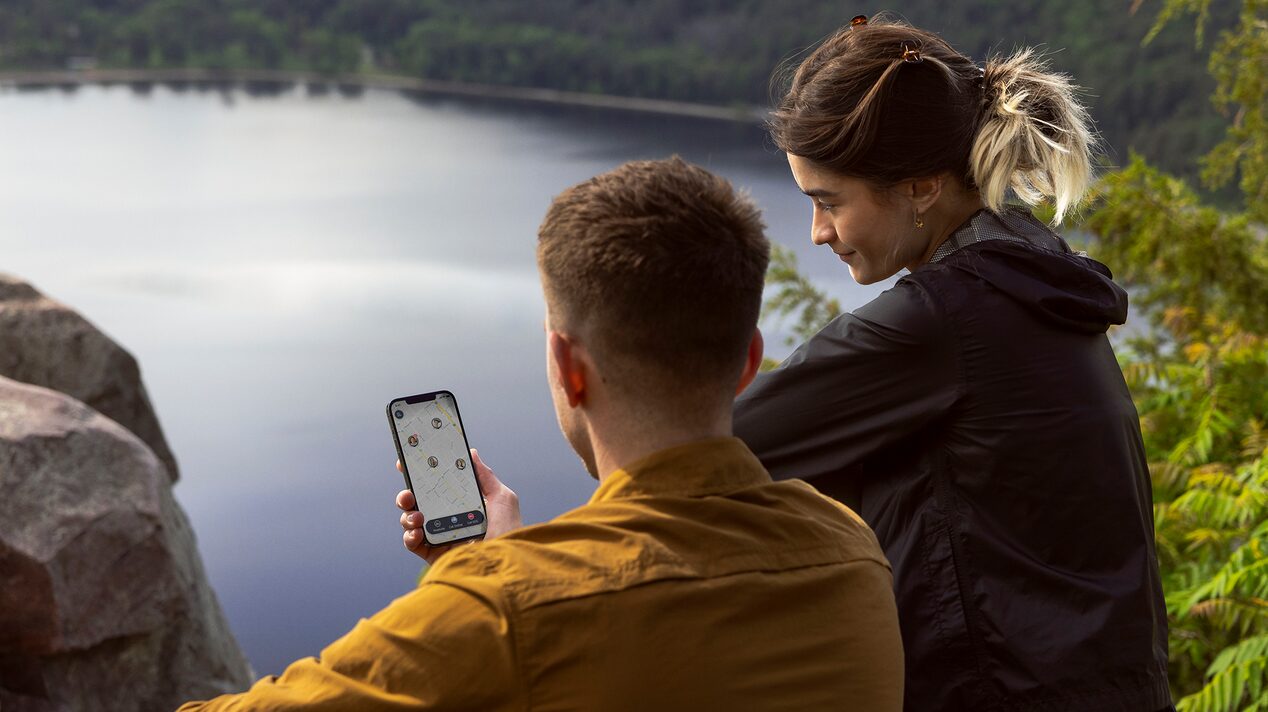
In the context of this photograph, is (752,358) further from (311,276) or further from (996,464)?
(311,276)

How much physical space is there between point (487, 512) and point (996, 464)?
0.71m

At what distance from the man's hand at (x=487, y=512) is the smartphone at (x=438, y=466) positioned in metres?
0.01

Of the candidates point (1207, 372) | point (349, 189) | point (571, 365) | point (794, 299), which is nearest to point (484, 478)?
point (571, 365)

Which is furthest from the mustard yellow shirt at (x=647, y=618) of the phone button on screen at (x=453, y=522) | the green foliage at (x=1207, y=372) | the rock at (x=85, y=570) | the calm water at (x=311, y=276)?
the calm water at (x=311, y=276)

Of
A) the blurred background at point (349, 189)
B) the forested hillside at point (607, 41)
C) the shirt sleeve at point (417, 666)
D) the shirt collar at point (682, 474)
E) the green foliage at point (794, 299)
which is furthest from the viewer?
the forested hillside at point (607, 41)

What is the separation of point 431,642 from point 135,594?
12.8 ft

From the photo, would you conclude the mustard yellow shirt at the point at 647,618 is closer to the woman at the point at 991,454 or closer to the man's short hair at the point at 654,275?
the man's short hair at the point at 654,275

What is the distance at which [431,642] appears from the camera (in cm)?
109

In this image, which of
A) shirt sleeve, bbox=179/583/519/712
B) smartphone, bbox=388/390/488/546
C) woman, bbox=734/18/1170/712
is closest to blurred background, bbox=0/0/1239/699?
smartphone, bbox=388/390/488/546

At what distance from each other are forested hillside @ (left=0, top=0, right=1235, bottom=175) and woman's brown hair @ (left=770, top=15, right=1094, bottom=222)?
378 centimetres

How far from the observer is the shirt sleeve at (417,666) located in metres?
1.08

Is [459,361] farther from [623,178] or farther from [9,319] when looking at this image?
[623,178]

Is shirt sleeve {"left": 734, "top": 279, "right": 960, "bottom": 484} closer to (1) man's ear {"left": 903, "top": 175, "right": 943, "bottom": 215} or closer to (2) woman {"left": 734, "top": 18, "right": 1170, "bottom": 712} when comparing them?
(2) woman {"left": 734, "top": 18, "right": 1170, "bottom": 712}

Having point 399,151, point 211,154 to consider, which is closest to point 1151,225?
point 399,151
